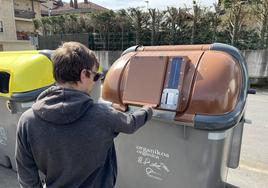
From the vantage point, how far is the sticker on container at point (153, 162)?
2.35 metres

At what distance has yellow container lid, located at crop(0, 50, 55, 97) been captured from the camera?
10.0 feet

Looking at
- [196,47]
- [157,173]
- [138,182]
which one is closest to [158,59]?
[196,47]

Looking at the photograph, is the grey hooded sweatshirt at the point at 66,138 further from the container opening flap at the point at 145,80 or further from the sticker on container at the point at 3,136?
the sticker on container at the point at 3,136

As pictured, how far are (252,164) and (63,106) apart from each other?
3.40 meters

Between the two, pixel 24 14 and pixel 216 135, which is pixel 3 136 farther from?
pixel 24 14

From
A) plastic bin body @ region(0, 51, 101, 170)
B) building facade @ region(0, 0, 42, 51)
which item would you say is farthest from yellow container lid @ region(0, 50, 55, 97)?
building facade @ region(0, 0, 42, 51)

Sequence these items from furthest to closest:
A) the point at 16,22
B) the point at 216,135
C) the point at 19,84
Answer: the point at 16,22 → the point at 19,84 → the point at 216,135

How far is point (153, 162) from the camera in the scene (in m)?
2.42

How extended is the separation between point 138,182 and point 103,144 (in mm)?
1268

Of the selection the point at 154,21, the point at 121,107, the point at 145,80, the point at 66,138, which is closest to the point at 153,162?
the point at 121,107

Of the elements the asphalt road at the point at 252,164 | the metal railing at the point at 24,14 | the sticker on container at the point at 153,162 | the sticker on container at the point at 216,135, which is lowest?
the asphalt road at the point at 252,164

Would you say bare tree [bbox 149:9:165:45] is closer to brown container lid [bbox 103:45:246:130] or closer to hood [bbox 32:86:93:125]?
brown container lid [bbox 103:45:246:130]

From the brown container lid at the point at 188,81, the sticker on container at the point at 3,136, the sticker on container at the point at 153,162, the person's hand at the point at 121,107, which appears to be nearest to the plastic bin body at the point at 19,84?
the sticker on container at the point at 3,136

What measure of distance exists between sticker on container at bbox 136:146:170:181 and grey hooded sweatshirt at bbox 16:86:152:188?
2.86ft
